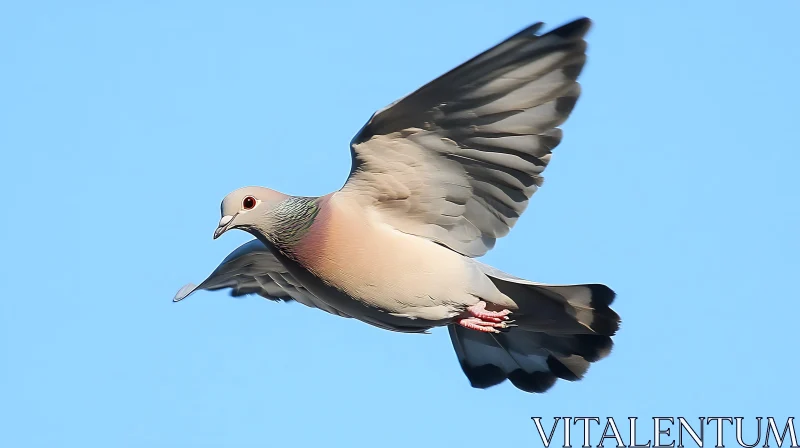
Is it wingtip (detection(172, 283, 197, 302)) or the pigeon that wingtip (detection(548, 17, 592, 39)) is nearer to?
the pigeon

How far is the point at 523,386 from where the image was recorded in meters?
8.56

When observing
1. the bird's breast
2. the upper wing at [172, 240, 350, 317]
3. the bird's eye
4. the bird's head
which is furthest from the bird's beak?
the upper wing at [172, 240, 350, 317]

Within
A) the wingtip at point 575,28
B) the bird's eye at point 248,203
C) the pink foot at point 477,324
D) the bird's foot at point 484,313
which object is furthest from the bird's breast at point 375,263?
the wingtip at point 575,28

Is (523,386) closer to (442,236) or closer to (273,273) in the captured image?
(442,236)

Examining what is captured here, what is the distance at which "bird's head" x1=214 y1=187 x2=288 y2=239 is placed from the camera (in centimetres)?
736

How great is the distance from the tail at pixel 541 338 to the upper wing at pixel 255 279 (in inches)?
46.6

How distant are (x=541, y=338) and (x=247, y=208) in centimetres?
253

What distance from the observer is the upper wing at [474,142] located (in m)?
6.43

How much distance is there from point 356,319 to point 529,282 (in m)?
1.30

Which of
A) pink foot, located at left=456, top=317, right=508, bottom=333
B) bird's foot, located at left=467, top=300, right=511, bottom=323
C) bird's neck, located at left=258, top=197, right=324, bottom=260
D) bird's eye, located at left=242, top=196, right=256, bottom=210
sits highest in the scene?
bird's eye, located at left=242, top=196, right=256, bottom=210

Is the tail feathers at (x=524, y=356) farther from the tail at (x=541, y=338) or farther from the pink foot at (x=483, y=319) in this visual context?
the pink foot at (x=483, y=319)

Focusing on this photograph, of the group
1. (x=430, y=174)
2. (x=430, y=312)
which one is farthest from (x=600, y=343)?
(x=430, y=174)

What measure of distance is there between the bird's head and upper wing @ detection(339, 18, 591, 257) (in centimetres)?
Answer: 52

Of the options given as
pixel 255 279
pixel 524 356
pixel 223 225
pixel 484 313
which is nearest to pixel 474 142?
pixel 484 313
